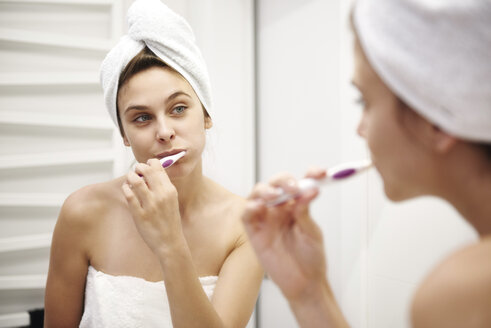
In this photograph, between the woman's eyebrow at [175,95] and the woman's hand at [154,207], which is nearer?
the woman's hand at [154,207]

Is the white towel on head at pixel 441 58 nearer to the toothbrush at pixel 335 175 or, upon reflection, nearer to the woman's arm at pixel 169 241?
the toothbrush at pixel 335 175

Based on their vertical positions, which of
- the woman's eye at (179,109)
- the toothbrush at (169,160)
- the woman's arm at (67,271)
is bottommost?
the woman's arm at (67,271)

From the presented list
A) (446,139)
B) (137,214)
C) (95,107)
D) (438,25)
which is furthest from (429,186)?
(95,107)

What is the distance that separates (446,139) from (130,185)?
1.83ft

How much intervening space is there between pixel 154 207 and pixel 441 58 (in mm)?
531

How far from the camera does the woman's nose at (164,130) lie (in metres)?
0.81

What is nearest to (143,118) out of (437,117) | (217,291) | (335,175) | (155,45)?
(155,45)

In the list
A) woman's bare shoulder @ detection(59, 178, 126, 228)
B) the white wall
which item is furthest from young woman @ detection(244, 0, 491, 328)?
woman's bare shoulder @ detection(59, 178, 126, 228)

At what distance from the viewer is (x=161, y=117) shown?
833mm

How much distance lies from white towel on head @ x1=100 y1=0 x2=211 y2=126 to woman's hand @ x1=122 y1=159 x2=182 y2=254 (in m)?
0.25

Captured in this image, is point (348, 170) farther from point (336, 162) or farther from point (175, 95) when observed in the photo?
point (336, 162)

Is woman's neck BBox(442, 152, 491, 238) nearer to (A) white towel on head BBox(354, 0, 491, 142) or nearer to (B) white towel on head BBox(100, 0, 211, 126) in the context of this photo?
(A) white towel on head BBox(354, 0, 491, 142)

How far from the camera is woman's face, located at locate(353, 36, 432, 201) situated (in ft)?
1.39

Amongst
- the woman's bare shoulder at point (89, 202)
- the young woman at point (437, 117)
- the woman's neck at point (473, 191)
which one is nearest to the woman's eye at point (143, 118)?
the woman's bare shoulder at point (89, 202)
